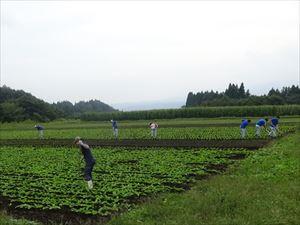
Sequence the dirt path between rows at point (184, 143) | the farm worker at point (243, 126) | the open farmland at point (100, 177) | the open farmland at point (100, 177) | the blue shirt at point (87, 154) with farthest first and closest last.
Result: the farm worker at point (243, 126) < the dirt path between rows at point (184, 143) < the blue shirt at point (87, 154) < the open farmland at point (100, 177) < the open farmland at point (100, 177)

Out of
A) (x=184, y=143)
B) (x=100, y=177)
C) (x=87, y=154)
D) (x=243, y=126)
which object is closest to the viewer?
(x=87, y=154)

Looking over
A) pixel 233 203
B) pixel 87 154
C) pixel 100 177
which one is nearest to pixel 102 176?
pixel 100 177

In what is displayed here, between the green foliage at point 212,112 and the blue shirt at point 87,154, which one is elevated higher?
the green foliage at point 212,112

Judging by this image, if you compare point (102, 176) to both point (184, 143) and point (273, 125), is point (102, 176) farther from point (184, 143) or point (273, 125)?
point (273, 125)

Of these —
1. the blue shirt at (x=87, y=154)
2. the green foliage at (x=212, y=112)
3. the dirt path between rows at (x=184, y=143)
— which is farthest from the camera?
the green foliage at (x=212, y=112)

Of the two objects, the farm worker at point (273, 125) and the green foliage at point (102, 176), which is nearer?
the green foliage at point (102, 176)

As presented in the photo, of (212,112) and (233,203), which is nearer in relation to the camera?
(233,203)

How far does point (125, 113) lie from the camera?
78750 millimetres

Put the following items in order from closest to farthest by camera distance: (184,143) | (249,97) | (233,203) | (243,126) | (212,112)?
(233,203) → (184,143) → (243,126) → (212,112) → (249,97)

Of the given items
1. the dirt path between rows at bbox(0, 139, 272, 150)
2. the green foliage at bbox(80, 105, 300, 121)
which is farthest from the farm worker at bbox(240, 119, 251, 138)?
the green foliage at bbox(80, 105, 300, 121)

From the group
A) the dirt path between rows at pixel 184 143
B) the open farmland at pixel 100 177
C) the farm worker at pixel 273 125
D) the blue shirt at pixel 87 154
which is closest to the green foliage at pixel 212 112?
the farm worker at pixel 273 125

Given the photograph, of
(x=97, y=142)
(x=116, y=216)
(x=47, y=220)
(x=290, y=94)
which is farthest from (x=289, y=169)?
(x=290, y=94)

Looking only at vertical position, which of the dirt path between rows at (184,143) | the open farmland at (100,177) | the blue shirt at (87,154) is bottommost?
the open farmland at (100,177)

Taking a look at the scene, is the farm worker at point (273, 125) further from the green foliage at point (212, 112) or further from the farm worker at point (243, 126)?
the green foliage at point (212, 112)
